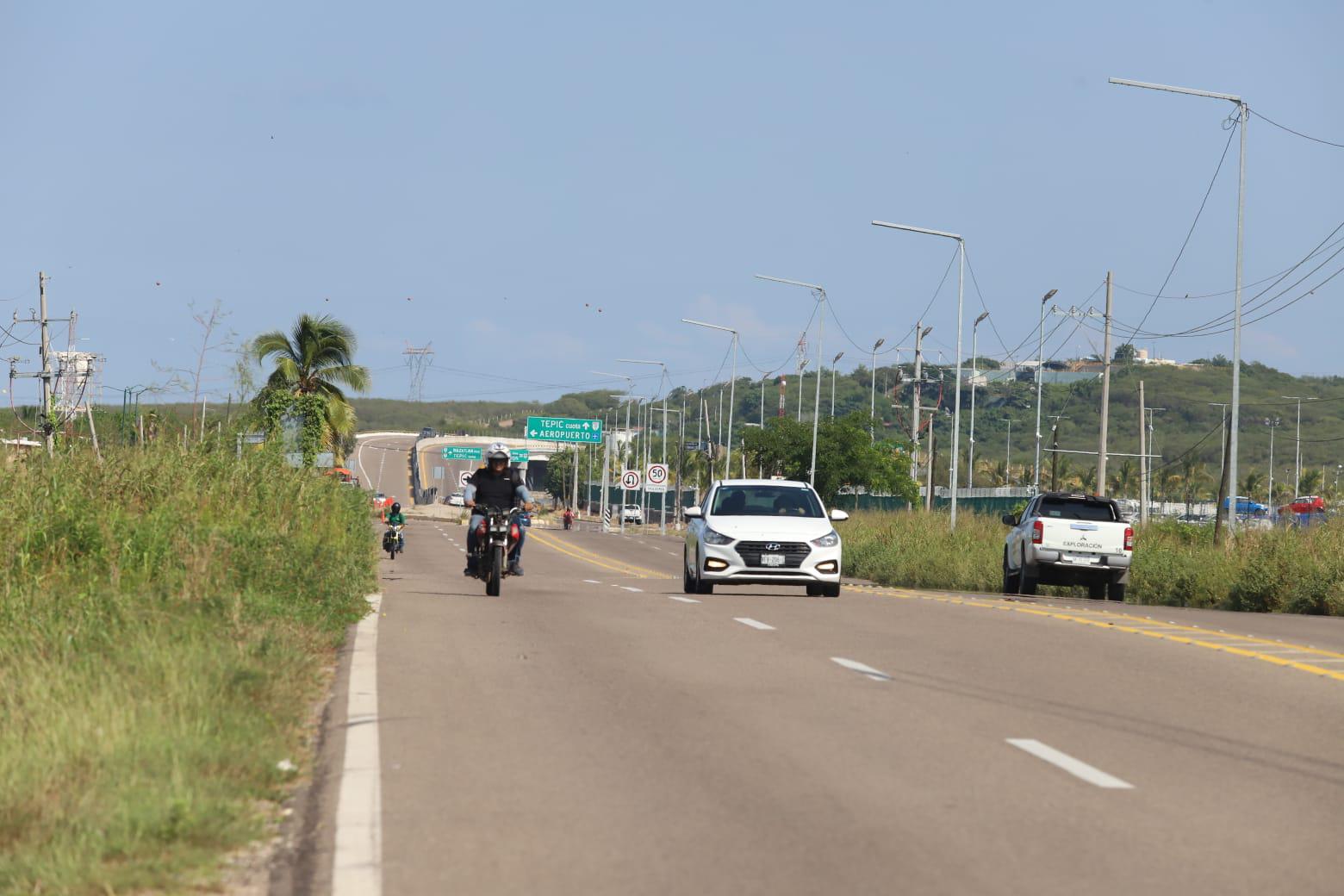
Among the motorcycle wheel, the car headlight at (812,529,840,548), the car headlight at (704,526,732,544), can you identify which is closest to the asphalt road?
the motorcycle wheel

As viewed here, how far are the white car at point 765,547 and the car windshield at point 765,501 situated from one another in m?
0.01

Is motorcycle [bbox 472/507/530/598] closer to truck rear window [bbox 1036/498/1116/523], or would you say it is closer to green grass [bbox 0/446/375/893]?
green grass [bbox 0/446/375/893]

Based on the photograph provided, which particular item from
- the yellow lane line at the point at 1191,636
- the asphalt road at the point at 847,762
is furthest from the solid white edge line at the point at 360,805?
the yellow lane line at the point at 1191,636

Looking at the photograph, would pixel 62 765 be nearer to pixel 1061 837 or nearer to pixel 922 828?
pixel 922 828

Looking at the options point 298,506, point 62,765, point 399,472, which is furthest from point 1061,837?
point 399,472

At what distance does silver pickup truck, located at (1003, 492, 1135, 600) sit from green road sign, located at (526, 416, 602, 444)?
3022 inches

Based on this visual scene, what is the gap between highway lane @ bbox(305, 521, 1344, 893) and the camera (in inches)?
269

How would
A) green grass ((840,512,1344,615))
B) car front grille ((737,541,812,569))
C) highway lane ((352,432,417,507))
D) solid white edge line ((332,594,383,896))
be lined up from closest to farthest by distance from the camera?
solid white edge line ((332,594,383,896)) → car front grille ((737,541,812,569)) → green grass ((840,512,1344,615)) → highway lane ((352,432,417,507))

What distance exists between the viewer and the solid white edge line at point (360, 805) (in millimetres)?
6531

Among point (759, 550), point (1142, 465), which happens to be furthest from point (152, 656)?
point (1142, 465)

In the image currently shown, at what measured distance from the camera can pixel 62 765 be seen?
26.0ft

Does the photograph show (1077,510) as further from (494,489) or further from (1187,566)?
(494,489)

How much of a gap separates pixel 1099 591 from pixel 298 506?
14818mm

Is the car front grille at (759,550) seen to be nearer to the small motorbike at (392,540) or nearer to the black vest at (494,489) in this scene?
the black vest at (494,489)
